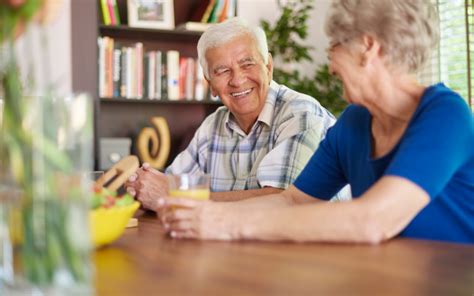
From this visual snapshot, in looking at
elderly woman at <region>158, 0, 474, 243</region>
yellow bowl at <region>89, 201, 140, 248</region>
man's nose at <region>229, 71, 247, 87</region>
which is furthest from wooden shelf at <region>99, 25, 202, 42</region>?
yellow bowl at <region>89, 201, 140, 248</region>

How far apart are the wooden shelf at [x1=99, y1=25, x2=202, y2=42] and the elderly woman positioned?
2.56 metres

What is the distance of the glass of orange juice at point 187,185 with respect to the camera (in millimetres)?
1457

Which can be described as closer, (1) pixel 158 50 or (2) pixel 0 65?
(2) pixel 0 65

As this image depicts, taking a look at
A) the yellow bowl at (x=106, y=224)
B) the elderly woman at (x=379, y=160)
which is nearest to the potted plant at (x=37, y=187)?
the yellow bowl at (x=106, y=224)

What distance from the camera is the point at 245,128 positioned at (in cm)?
257

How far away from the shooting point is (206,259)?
1.10 meters

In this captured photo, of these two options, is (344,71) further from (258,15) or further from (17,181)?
(258,15)

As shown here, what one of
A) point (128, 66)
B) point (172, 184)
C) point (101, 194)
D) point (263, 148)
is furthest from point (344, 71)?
point (128, 66)

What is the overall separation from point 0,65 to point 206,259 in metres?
0.50

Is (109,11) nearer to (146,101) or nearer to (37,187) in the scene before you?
(146,101)

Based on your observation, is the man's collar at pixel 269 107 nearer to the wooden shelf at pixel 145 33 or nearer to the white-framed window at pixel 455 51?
the wooden shelf at pixel 145 33

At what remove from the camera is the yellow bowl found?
4.09 feet

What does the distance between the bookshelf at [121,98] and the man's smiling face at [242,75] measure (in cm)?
152

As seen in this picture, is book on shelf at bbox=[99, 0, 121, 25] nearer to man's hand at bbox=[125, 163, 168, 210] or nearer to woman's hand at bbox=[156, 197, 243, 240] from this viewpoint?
man's hand at bbox=[125, 163, 168, 210]
